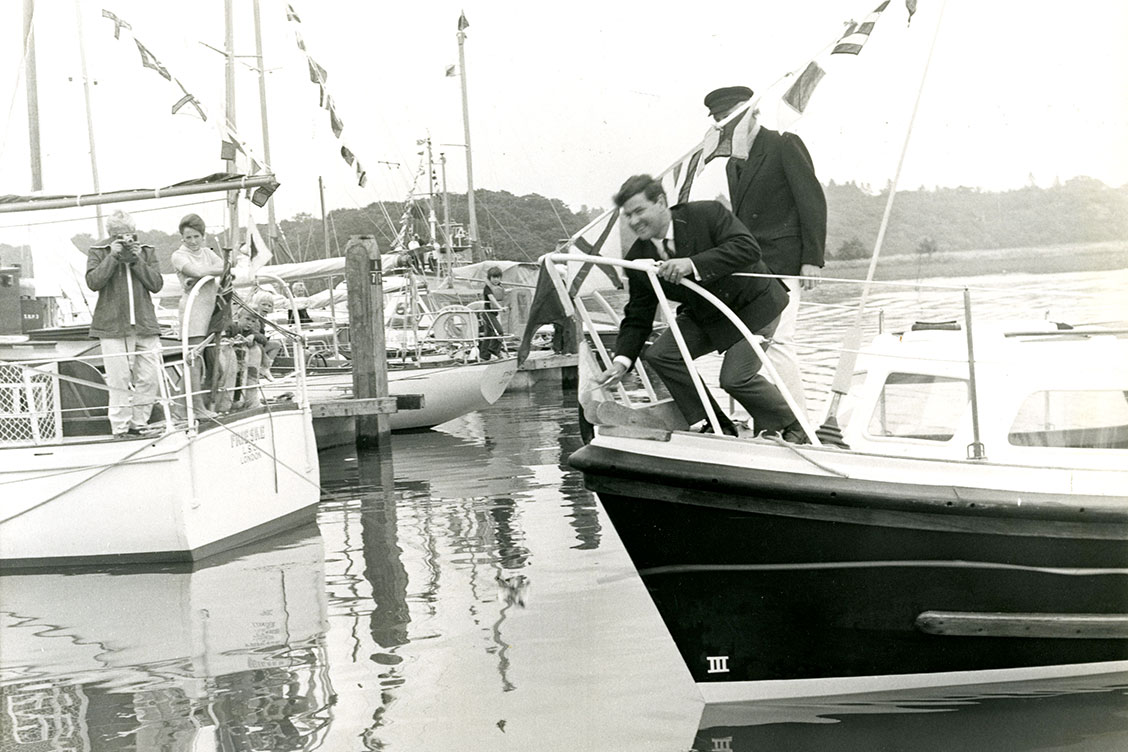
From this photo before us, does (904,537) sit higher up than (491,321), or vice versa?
(491,321)

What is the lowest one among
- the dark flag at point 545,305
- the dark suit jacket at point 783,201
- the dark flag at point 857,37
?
the dark flag at point 545,305

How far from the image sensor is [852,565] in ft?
19.6

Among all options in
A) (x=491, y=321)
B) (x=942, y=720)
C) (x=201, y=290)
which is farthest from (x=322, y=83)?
(x=942, y=720)

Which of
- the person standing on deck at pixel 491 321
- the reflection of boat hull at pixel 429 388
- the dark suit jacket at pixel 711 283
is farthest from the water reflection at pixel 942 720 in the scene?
the person standing on deck at pixel 491 321

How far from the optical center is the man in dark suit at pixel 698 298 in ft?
19.9

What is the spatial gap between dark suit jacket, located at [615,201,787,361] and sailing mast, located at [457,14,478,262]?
32.8 metres

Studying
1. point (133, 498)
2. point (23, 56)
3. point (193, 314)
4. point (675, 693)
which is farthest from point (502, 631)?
point (23, 56)

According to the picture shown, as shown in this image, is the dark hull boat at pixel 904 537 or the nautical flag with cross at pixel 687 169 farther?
the nautical flag with cross at pixel 687 169

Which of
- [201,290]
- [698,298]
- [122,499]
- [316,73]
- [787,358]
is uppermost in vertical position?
[316,73]

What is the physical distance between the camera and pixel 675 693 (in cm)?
636

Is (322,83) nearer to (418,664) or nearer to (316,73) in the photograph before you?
(316,73)

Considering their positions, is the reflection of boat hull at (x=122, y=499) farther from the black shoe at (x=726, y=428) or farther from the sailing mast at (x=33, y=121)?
the sailing mast at (x=33, y=121)

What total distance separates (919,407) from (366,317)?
11686mm

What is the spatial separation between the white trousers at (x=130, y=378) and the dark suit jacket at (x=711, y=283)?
553cm
